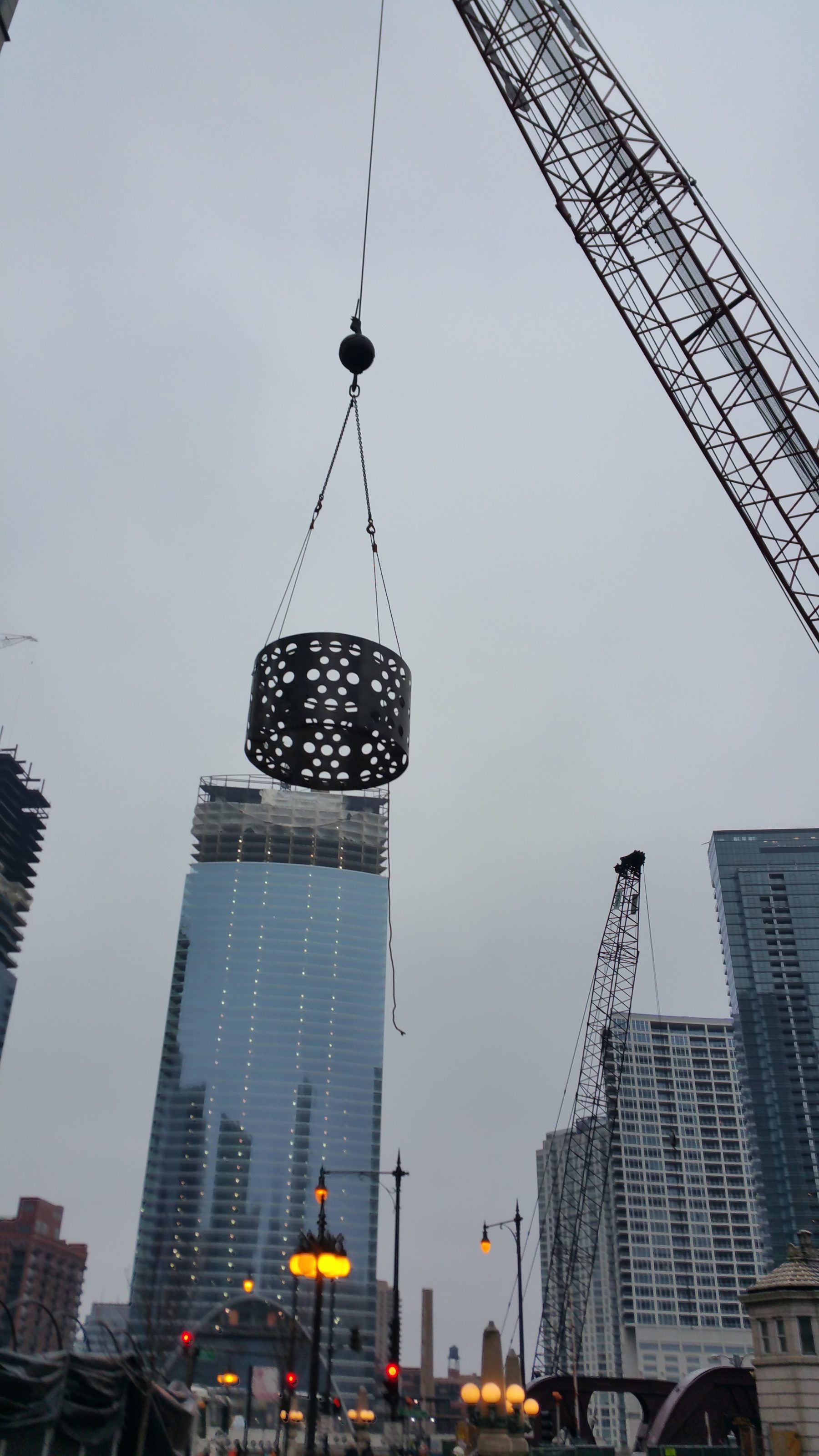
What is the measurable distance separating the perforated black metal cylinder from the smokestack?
10464cm

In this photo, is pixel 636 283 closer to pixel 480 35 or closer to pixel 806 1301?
pixel 480 35

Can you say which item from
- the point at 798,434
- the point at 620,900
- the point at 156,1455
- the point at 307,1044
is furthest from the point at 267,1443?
the point at 307,1044

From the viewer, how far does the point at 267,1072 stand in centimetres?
16988

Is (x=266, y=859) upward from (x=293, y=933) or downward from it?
upward

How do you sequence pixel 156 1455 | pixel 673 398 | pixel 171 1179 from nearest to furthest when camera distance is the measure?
pixel 156 1455
pixel 673 398
pixel 171 1179

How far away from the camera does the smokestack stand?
10956 centimetres

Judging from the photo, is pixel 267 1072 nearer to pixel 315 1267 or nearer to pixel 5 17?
pixel 315 1267

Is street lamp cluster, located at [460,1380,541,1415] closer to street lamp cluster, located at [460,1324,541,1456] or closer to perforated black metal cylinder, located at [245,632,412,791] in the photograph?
street lamp cluster, located at [460,1324,541,1456]

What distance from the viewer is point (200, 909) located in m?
182

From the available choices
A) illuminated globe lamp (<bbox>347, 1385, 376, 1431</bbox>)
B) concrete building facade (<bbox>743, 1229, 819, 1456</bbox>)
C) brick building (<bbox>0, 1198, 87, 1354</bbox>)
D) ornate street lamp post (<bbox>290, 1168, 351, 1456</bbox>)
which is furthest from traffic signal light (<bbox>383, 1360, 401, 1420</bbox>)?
brick building (<bbox>0, 1198, 87, 1354</bbox>)

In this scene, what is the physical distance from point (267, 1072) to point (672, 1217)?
68388 millimetres

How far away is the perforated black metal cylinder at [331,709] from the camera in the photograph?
8.80 m

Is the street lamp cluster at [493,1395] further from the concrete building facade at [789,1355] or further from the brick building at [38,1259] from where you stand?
the brick building at [38,1259]

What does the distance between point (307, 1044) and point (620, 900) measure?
118m
